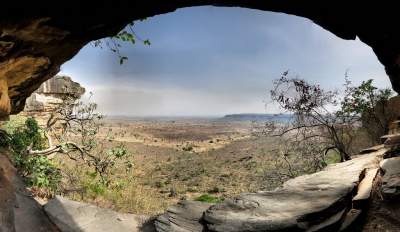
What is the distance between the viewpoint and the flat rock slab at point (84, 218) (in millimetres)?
4988

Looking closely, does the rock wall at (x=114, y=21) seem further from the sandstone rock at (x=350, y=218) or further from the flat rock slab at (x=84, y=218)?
the flat rock slab at (x=84, y=218)

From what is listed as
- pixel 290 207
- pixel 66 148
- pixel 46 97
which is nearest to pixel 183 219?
pixel 290 207

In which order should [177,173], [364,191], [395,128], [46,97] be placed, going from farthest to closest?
[177,173] < [46,97] < [395,128] < [364,191]

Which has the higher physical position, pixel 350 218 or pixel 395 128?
pixel 395 128

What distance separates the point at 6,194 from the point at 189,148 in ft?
84.3

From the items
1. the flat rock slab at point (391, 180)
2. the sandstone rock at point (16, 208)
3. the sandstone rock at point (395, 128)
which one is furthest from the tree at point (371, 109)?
the sandstone rock at point (16, 208)

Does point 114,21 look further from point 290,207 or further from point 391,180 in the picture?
point 391,180

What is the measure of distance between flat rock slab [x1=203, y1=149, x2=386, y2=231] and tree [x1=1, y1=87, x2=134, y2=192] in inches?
174

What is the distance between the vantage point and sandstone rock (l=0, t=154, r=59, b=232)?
4.12 m

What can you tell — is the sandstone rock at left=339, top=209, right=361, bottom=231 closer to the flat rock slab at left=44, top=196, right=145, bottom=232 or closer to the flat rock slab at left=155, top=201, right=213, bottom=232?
the flat rock slab at left=155, top=201, right=213, bottom=232

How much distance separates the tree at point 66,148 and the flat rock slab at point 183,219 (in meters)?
3.21

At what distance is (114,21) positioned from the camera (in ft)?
11.6

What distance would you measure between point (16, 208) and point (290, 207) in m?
5.01

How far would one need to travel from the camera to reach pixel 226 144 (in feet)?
101
